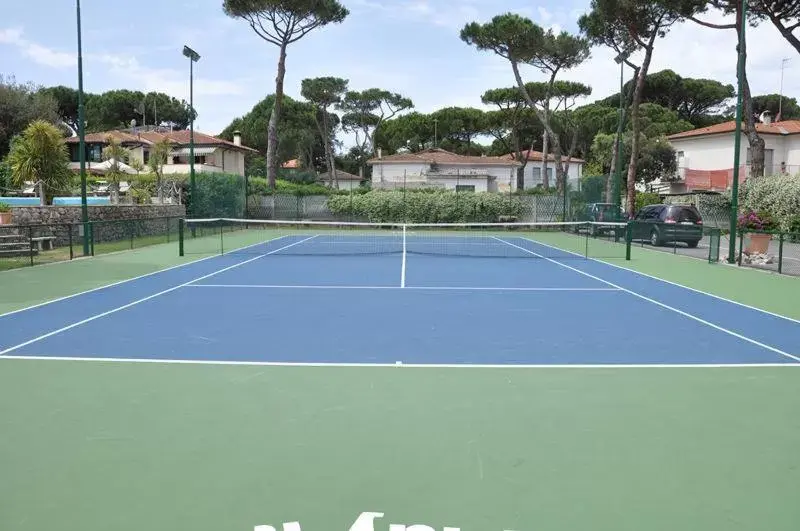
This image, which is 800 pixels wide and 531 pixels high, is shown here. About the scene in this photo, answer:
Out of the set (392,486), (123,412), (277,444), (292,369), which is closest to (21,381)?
(123,412)

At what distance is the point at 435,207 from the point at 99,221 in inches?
876

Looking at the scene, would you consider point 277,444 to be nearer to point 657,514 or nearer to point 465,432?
point 465,432

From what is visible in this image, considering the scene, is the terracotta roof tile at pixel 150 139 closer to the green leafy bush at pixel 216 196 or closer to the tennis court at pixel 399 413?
the green leafy bush at pixel 216 196

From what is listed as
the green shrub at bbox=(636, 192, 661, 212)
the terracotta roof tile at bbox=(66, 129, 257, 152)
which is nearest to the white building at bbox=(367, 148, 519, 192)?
the terracotta roof tile at bbox=(66, 129, 257, 152)

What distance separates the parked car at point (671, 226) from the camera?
2503 centimetres

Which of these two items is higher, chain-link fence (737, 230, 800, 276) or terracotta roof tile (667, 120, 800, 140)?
terracotta roof tile (667, 120, 800, 140)

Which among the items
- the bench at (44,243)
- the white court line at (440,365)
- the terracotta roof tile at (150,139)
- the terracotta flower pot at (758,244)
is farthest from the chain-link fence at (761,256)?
the terracotta roof tile at (150,139)

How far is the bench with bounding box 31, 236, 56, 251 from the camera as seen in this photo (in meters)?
20.6

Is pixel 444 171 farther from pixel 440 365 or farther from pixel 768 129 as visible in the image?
pixel 440 365

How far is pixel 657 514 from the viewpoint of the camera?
3975 mm

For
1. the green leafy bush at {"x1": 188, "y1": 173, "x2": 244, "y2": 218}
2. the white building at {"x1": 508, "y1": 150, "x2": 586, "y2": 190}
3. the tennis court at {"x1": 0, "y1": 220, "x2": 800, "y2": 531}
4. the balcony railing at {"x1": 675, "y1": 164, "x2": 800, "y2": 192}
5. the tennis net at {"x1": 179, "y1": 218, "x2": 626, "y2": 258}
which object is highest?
the white building at {"x1": 508, "y1": 150, "x2": 586, "y2": 190}

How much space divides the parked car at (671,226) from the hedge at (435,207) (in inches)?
543

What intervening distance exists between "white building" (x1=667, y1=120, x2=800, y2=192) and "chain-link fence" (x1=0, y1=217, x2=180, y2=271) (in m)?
33.5

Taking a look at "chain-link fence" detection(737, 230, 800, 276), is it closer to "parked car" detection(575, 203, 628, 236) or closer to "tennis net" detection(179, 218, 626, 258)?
"tennis net" detection(179, 218, 626, 258)
